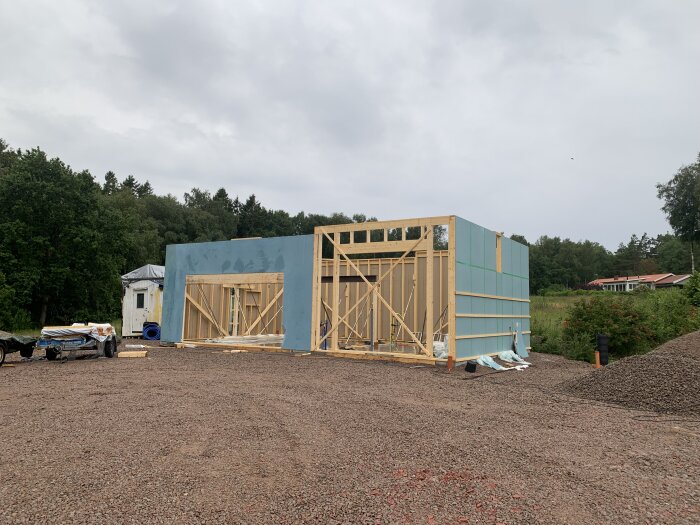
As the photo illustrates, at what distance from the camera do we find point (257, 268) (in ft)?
53.6

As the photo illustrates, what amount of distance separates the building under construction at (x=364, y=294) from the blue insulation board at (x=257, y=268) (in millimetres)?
33

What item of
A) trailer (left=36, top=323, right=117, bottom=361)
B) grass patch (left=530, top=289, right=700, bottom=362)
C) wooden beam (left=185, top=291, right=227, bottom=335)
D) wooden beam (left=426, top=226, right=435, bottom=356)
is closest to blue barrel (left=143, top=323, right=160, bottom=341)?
wooden beam (left=185, top=291, right=227, bottom=335)

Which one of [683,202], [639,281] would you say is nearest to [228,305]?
[683,202]

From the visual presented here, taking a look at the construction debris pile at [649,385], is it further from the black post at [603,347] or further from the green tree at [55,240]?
the green tree at [55,240]

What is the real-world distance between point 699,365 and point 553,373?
3.48m

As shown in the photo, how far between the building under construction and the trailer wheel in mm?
3770

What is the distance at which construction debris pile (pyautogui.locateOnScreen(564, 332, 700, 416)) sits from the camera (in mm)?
7695

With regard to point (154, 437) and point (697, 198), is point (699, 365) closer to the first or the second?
point (154, 437)

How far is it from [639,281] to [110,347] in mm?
63458

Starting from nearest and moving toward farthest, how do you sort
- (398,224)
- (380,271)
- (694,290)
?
(398,224), (380,271), (694,290)

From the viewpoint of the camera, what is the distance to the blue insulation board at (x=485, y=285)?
1277cm

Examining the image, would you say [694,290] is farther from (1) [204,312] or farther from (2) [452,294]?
(1) [204,312]

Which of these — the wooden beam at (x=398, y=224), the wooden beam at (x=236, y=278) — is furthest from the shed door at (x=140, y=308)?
the wooden beam at (x=398, y=224)

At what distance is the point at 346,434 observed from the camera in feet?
18.4
